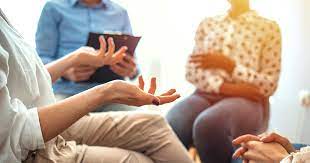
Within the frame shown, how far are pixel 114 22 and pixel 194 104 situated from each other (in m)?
0.55

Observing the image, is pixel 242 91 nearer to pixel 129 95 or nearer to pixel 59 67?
pixel 59 67

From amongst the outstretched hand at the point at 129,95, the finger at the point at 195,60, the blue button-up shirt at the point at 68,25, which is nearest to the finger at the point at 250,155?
the outstretched hand at the point at 129,95

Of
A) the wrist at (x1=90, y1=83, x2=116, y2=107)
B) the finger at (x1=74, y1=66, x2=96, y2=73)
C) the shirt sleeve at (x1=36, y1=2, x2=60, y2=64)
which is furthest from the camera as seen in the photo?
the shirt sleeve at (x1=36, y1=2, x2=60, y2=64)

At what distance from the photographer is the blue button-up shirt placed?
62.3 inches

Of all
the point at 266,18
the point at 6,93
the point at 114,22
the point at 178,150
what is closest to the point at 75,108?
the point at 6,93

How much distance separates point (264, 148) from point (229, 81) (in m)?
0.90

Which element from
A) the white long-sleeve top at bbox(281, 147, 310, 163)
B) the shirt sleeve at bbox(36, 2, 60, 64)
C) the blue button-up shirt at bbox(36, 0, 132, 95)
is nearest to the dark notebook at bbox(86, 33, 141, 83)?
the blue button-up shirt at bbox(36, 0, 132, 95)

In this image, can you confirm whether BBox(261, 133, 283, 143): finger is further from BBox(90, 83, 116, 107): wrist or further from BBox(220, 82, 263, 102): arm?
BBox(220, 82, 263, 102): arm

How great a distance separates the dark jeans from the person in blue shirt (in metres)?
0.36

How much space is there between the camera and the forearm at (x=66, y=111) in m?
0.80

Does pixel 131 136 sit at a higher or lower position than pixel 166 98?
lower

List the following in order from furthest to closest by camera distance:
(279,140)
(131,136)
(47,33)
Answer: (47,33), (131,136), (279,140)

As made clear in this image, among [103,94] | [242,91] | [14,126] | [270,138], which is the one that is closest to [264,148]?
[270,138]

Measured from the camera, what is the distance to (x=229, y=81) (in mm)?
1793
